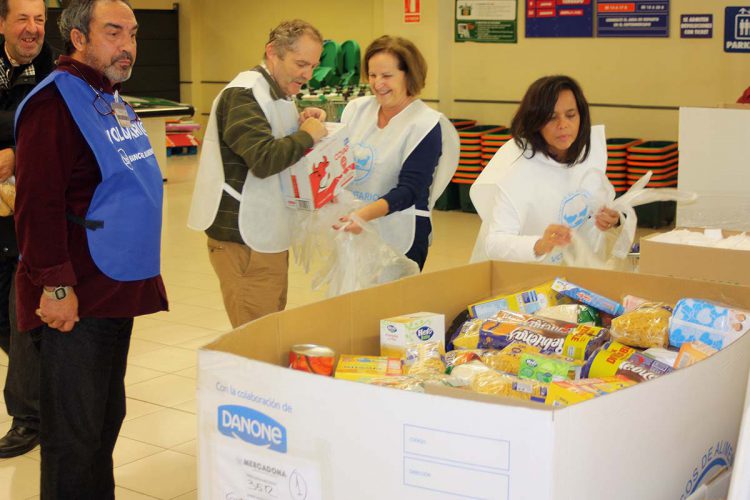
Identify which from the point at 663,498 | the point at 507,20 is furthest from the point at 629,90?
the point at 663,498

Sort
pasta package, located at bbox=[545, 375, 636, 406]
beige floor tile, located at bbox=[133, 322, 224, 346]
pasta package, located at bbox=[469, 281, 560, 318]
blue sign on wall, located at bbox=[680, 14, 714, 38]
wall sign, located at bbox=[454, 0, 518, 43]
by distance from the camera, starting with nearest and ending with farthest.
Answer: pasta package, located at bbox=[545, 375, 636, 406]
pasta package, located at bbox=[469, 281, 560, 318]
beige floor tile, located at bbox=[133, 322, 224, 346]
blue sign on wall, located at bbox=[680, 14, 714, 38]
wall sign, located at bbox=[454, 0, 518, 43]

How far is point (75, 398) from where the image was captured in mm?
2527

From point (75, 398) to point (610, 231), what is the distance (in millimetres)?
1626

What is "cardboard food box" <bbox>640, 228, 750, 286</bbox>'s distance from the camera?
8.37 ft

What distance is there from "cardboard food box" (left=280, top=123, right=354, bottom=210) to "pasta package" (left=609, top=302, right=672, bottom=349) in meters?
1.43

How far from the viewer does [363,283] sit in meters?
3.38

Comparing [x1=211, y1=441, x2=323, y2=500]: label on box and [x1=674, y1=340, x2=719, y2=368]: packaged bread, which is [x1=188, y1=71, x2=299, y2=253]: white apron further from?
[x1=211, y1=441, x2=323, y2=500]: label on box

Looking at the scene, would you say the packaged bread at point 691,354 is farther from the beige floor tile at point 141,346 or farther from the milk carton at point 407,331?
the beige floor tile at point 141,346

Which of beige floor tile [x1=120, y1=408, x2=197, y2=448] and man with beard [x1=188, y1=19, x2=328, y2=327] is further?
beige floor tile [x1=120, y1=408, x2=197, y2=448]

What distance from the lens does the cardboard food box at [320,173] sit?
3283 millimetres

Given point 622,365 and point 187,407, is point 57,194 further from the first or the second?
point 187,407

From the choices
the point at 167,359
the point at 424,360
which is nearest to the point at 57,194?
the point at 424,360

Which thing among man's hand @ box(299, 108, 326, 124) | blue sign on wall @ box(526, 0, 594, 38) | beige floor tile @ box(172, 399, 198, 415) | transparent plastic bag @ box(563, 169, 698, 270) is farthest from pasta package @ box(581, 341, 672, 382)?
blue sign on wall @ box(526, 0, 594, 38)

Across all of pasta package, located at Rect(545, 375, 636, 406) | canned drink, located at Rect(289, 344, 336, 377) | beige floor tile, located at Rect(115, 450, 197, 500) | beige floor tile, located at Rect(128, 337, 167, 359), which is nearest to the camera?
pasta package, located at Rect(545, 375, 636, 406)
